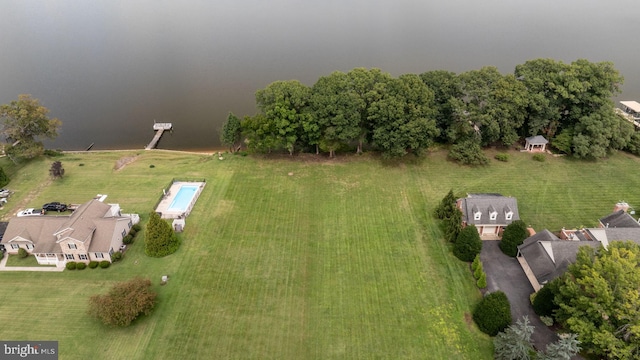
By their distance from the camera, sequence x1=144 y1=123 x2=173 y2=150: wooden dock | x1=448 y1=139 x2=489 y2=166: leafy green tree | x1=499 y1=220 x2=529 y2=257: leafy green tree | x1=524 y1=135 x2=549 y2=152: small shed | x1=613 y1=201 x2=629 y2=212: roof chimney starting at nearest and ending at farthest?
1. x1=499 y1=220 x2=529 y2=257: leafy green tree
2. x1=613 y1=201 x2=629 y2=212: roof chimney
3. x1=448 y1=139 x2=489 y2=166: leafy green tree
4. x1=524 y1=135 x2=549 y2=152: small shed
5. x1=144 y1=123 x2=173 y2=150: wooden dock

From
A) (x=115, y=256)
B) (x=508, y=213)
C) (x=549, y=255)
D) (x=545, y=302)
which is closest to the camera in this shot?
(x=545, y=302)

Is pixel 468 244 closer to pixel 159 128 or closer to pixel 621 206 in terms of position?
pixel 621 206

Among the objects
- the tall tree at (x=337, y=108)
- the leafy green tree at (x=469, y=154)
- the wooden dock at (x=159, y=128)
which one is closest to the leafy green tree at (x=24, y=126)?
the wooden dock at (x=159, y=128)

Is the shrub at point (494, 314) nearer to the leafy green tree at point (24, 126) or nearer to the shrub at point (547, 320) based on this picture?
the shrub at point (547, 320)

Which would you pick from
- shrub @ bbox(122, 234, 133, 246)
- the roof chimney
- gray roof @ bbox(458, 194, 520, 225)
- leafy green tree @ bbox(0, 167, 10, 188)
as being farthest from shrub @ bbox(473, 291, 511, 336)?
leafy green tree @ bbox(0, 167, 10, 188)

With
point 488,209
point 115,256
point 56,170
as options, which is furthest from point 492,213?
point 56,170

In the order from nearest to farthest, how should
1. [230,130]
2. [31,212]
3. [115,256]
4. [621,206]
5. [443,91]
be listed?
[115,256] → [621,206] → [31,212] → [443,91] → [230,130]

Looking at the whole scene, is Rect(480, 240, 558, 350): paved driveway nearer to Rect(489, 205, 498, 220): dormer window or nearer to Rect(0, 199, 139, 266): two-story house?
Rect(489, 205, 498, 220): dormer window
